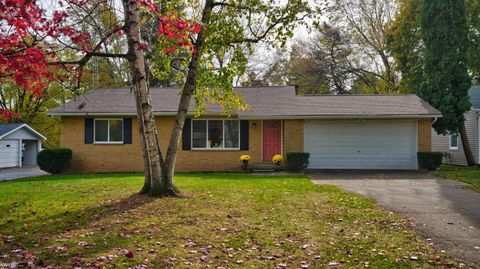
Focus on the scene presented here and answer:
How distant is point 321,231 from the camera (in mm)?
6559

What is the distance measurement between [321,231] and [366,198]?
3.80 m

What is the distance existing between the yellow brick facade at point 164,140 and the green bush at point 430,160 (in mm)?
5169

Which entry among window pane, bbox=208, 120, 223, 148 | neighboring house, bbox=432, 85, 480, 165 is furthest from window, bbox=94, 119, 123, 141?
neighboring house, bbox=432, 85, 480, 165

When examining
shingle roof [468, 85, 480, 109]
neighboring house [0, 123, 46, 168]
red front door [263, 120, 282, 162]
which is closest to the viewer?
red front door [263, 120, 282, 162]

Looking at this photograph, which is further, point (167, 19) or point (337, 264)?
point (167, 19)

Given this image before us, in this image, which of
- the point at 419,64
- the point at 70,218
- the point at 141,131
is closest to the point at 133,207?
the point at 70,218

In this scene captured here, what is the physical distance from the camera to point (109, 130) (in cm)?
1903

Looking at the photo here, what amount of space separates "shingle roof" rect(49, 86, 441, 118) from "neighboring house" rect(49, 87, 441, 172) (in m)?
0.08

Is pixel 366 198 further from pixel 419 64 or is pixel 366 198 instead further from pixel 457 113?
pixel 419 64

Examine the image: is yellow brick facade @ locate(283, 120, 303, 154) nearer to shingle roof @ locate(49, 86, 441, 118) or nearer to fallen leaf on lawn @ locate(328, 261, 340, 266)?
shingle roof @ locate(49, 86, 441, 118)

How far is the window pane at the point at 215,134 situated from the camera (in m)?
19.0

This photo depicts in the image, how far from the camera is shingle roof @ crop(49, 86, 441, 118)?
1833 centimetres

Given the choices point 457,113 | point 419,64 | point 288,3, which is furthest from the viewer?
point 419,64

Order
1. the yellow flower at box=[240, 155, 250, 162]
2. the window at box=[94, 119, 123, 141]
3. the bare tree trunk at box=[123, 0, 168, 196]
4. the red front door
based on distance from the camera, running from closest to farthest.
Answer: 1. the bare tree trunk at box=[123, 0, 168, 196]
2. the yellow flower at box=[240, 155, 250, 162]
3. the window at box=[94, 119, 123, 141]
4. the red front door
